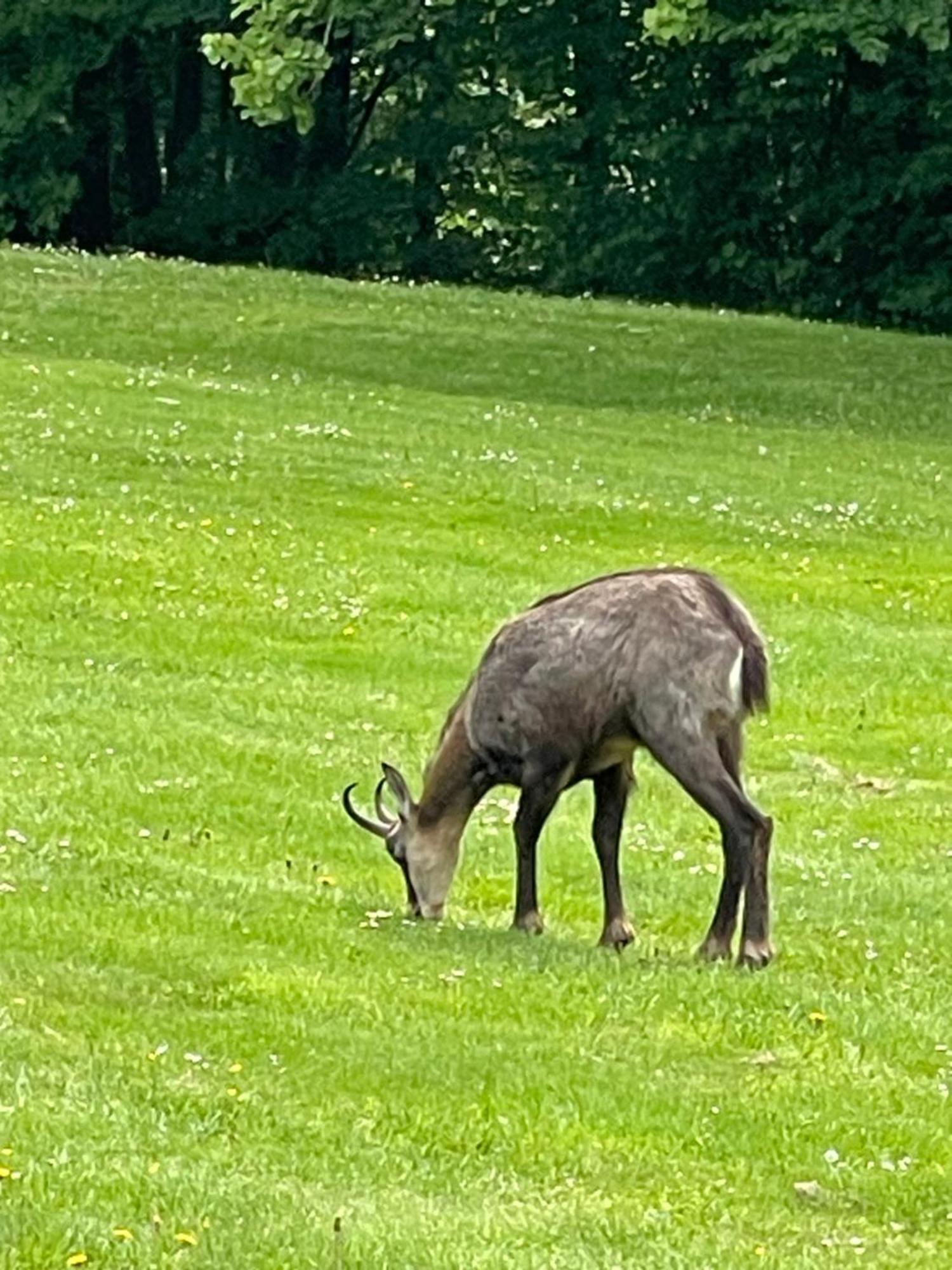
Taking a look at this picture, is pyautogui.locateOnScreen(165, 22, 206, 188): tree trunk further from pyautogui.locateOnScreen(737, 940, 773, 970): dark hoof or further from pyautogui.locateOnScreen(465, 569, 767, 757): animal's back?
pyautogui.locateOnScreen(737, 940, 773, 970): dark hoof

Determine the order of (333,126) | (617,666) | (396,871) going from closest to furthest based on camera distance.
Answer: (617,666) < (396,871) < (333,126)

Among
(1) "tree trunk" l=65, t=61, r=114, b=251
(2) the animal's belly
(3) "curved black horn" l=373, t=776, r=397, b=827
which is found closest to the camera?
(2) the animal's belly

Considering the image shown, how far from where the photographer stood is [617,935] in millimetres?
11000

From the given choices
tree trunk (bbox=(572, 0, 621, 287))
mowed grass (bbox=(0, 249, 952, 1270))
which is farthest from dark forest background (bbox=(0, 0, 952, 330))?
mowed grass (bbox=(0, 249, 952, 1270))

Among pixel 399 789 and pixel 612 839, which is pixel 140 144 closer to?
pixel 399 789

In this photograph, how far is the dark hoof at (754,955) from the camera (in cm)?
1063

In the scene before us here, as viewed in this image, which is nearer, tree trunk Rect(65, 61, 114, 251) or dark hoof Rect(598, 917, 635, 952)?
dark hoof Rect(598, 917, 635, 952)

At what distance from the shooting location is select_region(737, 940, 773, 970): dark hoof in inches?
419

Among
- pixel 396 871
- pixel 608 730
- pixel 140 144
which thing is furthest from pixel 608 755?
pixel 140 144

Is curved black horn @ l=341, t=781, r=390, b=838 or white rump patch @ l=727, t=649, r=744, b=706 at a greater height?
white rump patch @ l=727, t=649, r=744, b=706

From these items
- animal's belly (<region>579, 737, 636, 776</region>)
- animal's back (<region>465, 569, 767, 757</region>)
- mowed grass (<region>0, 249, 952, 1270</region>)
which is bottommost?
mowed grass (<region>0, 249, 952, 1270</region>)

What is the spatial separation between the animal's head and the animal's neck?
16 mm

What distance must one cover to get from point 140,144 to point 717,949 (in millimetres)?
45522

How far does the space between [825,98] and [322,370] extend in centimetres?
1887
